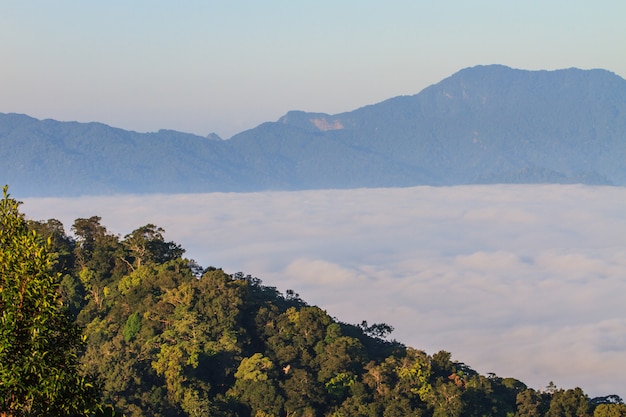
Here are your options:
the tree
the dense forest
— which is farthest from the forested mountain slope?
the tree

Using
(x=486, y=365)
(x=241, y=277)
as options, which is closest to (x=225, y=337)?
(x=241, y=277)

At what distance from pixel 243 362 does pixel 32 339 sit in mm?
49448

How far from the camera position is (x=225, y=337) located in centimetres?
7119

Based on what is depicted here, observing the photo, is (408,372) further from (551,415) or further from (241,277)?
(241,277)

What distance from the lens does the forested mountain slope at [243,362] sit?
6284 centimetres

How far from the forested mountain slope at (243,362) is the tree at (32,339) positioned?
37115 millimetres

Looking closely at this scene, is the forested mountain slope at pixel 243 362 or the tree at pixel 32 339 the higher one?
the forested mountain slope at pixel 243 362

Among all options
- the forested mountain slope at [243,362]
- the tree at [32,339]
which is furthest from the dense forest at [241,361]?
the tree at [32,339]

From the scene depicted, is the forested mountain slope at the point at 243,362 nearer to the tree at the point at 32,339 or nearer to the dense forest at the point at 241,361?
the dense forest at the point at 241,361

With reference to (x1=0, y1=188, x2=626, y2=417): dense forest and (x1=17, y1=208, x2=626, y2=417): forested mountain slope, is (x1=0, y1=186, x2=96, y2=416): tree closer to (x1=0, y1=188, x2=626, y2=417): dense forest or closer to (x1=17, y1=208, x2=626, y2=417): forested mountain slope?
(x1=0, y1=188, x2=626, y2=417): dense forest

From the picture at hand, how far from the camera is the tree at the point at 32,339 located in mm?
18578

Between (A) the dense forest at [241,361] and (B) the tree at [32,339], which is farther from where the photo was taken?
(A) the dense forest at [241,361]

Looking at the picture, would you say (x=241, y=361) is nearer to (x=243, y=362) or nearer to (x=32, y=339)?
(x=243, y=362)

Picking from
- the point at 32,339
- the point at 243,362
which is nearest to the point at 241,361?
the point at 243,362
